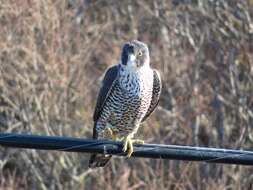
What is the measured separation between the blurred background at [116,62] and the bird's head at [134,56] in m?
3.34

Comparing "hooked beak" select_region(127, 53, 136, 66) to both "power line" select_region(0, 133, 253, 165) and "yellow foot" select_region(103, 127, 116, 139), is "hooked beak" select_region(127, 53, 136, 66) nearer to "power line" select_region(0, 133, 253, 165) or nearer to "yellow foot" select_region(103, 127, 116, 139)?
"yellow foot" select_region(103, 127, 116, 139)

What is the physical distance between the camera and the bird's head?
8.29 metres

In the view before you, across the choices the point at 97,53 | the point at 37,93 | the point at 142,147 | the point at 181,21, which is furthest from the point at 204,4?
the point at 142,147

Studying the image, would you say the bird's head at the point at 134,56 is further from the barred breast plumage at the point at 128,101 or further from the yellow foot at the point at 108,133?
the yellow foot at the point at 108,133

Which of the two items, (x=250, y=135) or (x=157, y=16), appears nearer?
(x=250, y=135)

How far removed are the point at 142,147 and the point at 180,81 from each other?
319 inches

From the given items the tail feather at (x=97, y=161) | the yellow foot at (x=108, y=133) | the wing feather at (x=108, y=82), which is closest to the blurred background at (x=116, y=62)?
the yellow foot at (x=108, y=133)

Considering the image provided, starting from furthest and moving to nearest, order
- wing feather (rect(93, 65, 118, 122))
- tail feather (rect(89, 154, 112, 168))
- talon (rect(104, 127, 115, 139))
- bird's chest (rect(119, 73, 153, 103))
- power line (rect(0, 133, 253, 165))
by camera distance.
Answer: talon (rect(104, 127, 115, 139)), wing feather (rect(93, 65, 118, 122)), bird's chest (rect(119, 73, 153, 103)), tail feather (rect(89, 154, 112, 168)), power line (rect(0, 133, 253, 165))

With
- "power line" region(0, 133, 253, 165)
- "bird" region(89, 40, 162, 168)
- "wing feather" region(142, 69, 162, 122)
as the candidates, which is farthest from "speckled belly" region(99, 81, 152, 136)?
"power line" region(0, 133, 253, 165)

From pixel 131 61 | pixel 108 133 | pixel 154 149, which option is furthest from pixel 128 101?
pixel 154 149

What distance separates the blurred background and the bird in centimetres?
301

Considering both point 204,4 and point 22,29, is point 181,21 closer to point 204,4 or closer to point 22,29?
point 204,4

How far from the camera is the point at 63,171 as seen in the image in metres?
13.0

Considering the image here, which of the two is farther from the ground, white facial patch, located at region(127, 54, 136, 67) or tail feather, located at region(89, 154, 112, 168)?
white facial patch, located at region(127, 54, 136, 67)
